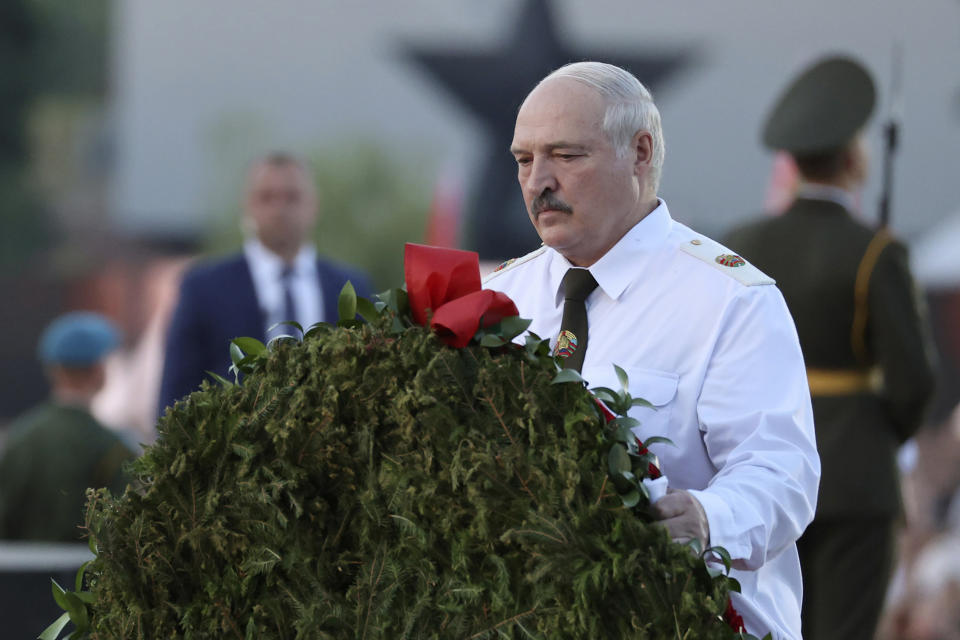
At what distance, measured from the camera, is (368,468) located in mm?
2326

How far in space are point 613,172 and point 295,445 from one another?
0.89m

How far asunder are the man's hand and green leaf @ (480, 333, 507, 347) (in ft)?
1.14

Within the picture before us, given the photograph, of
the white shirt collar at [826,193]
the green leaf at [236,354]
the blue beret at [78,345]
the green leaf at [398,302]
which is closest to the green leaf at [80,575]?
the green leaf at [236,354]

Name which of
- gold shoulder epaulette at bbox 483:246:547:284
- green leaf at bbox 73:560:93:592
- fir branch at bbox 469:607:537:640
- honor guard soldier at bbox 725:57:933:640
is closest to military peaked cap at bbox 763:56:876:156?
honor guard soldier at bbox 725:57:933:640

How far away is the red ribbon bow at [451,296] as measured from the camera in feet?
7.46

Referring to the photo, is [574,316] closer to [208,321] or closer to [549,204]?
[549,204]

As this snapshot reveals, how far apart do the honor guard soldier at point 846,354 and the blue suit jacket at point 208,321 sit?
6.12 feet

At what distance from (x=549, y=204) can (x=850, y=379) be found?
2.30 metres

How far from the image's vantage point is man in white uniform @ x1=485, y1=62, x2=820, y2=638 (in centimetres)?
256

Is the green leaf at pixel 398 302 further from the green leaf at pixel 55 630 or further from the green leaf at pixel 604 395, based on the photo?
the green leaf at pixel 55 630

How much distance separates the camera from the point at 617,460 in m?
2.15

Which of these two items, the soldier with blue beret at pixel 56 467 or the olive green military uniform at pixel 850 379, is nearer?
the olive green military uniform at pixel 850 379

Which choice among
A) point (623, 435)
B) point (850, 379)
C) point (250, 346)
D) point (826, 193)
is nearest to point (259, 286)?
point (826, 193)

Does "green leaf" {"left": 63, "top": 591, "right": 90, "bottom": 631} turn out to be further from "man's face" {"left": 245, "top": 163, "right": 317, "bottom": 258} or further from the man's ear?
"man's face" {"left": 245, "top": 163, "right": 317, "bottom": 258}
